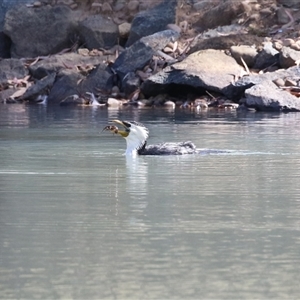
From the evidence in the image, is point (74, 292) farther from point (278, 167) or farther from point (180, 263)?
point (278, 167)

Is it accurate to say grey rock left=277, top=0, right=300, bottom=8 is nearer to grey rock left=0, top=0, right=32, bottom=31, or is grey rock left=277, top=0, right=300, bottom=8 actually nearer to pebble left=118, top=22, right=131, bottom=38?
pebble left=118, top=22, right=131, bottom=38

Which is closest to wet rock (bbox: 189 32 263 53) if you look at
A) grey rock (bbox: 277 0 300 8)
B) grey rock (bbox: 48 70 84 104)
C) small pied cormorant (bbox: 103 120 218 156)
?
grey rock (bbox: 277 0 300 8)

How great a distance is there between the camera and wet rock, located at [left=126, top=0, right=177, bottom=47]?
3272 centimetres

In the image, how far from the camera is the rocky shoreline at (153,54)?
2650 cm

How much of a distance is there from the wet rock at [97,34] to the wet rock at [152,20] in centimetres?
91

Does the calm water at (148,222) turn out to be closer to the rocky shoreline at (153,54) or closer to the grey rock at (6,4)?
the rocky shoreline at (153,54)

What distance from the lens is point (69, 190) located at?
9812 millimetres

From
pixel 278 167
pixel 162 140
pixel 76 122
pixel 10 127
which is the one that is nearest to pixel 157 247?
pixel 278 167

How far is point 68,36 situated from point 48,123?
15649 mm

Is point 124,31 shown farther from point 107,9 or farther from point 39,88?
point 39,88

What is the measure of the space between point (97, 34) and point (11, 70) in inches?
122

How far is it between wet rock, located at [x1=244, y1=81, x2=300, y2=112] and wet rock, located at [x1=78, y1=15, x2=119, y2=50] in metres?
10.0

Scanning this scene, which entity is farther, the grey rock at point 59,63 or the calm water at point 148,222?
the grey rock at point 59,63

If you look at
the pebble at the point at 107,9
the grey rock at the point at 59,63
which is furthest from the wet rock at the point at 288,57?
the pebble at the point at 107,9
